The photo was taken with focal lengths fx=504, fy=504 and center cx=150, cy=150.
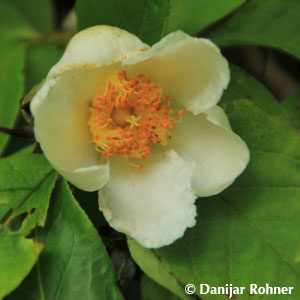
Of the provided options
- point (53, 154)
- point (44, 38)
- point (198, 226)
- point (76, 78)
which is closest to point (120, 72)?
point (76, 78)

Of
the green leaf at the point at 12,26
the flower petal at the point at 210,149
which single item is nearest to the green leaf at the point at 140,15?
the flower petal at the point at 210,149

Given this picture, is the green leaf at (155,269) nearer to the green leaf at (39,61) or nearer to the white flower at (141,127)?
the white flower at (141,127)

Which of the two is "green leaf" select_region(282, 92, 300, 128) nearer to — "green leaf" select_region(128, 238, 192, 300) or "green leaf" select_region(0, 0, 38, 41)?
"green leaf" select_region(128, 238, 192, 300)

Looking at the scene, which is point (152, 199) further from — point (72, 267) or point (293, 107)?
point (293, 107)

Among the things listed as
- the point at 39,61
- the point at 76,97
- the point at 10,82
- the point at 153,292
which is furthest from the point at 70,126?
the point at 39,61

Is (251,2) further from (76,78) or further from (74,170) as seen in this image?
(74,170)
